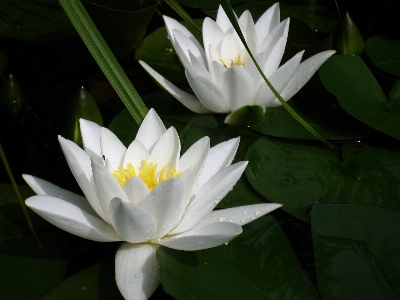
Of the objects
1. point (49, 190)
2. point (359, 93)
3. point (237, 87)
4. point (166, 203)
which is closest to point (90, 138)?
point (49, 190)

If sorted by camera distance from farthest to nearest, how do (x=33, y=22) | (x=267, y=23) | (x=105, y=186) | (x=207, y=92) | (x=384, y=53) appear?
(x=33, y=22) → (x=384, y=53) → (x=267, y=23) → (x=207, y=92) → (x=105, y=186)

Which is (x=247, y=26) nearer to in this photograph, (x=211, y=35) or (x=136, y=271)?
(x=211, y=35)

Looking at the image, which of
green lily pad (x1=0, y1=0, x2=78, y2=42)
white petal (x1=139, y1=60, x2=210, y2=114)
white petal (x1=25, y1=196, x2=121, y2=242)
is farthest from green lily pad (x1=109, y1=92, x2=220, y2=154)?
green lily pad (x1=0, y1=0, x2=78, y2=42)

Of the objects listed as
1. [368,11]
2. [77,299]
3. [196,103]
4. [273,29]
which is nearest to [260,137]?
[196,103]

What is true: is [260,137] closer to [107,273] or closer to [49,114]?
[107,273]

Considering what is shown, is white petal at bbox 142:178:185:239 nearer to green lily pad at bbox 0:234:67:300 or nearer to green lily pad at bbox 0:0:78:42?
green lily pad at bbox 0:234:67:300

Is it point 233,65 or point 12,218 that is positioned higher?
point 233,65

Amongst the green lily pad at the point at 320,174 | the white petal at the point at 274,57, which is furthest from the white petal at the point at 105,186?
the white petal at the point at 274,57
